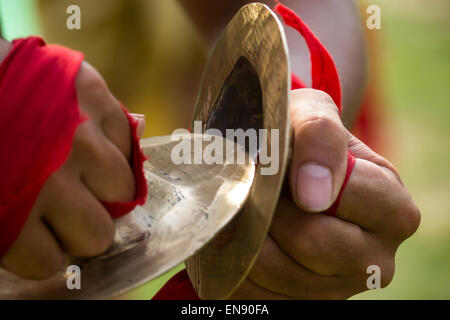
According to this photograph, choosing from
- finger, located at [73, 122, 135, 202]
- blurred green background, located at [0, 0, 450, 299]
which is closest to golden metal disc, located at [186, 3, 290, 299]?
finger, located at [73, 122, 135, 202]

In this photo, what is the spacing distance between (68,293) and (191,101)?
3.34 ft

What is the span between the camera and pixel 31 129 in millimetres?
333

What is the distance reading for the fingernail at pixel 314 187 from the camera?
0.42m

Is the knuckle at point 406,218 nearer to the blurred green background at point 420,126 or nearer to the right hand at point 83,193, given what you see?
the right hand at point 83,193

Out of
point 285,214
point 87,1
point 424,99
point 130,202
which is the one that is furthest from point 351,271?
point 424,99

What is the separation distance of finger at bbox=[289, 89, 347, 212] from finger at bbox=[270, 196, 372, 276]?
3 cm

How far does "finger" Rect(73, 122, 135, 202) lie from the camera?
35 centimetres

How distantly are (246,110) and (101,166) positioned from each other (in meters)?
0.21

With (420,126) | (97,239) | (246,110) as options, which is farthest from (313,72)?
(420,126)

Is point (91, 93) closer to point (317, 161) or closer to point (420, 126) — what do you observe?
point (317, 161)

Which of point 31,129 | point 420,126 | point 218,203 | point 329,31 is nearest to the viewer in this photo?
point 31,129

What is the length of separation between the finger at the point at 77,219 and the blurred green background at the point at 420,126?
105 cm

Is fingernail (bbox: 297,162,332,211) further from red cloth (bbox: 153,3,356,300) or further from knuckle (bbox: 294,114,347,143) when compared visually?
red cloth (bbox: 153,3,356,300)

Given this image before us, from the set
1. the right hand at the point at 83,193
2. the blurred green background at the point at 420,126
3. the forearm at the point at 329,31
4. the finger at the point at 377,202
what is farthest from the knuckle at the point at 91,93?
the blurred green background at the point at 420,126
